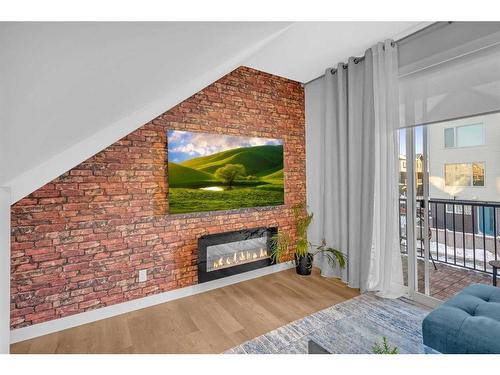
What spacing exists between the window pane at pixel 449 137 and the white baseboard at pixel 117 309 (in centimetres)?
272

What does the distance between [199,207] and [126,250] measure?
2.91 feet

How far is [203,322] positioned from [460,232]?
143 inches

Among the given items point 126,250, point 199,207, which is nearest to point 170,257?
point 126,250

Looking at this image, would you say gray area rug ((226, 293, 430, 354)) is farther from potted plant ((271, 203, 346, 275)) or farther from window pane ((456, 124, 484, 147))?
window pane ((456, 124, 484, 147))

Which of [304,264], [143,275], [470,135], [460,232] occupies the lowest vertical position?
[304,264]

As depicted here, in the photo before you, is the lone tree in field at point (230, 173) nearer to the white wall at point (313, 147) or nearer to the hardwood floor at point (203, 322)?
the white wall at point (313, 147)

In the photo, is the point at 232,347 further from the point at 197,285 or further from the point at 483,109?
the point at 483,109

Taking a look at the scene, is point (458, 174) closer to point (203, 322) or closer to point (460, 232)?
point (460, 232)

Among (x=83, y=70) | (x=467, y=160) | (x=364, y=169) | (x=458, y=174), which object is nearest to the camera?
(x=83, y=70)

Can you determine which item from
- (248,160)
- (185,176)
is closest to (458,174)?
(248,160)

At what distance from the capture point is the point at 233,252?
313 centimetres

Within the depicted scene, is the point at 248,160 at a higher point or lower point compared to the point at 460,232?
higher

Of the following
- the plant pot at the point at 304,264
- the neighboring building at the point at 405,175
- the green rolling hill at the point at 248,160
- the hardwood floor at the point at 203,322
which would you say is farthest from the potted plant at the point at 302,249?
the neighboring building at the point at 405,175

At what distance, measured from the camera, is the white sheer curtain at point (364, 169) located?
8.74 feet
